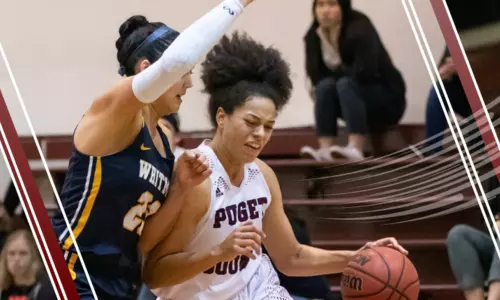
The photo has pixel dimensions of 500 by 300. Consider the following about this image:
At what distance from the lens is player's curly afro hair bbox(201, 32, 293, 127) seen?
167cm

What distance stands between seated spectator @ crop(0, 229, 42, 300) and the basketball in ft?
2.47

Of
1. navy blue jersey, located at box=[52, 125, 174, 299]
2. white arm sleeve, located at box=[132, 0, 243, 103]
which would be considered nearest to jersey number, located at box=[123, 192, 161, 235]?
navy blue jersey, located at box=[52, 125, 174, 299]

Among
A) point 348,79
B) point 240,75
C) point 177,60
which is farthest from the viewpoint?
point 348,79

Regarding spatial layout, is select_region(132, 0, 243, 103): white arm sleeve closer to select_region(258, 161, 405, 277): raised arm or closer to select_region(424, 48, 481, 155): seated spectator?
select_region(258, 161, 405, 277): raised arm

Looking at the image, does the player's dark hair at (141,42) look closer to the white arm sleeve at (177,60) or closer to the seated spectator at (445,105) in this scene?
the white arm sleeve at (177,60)

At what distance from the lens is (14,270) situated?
1700 millimetres

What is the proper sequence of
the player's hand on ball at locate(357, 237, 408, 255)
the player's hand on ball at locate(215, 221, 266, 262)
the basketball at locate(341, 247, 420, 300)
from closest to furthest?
the player's hand on ball at locate(215, 221, 266, 262)
the basketball at locate(341, 247, 420, 300)
the player's hand on ball at locate(357, 237, 408, 255)

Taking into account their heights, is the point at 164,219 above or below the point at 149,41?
below

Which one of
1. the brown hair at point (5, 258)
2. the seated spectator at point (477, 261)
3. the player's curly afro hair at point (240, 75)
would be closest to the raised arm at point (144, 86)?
the player's curly afro hair at point (240, 75)

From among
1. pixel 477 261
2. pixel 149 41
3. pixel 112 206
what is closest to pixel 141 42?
pixel 149 41

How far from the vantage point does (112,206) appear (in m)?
1.49

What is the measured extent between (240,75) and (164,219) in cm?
40

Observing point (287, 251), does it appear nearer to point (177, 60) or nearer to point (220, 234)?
point (220, 234)

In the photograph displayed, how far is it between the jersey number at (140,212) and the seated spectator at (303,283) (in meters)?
0.44
